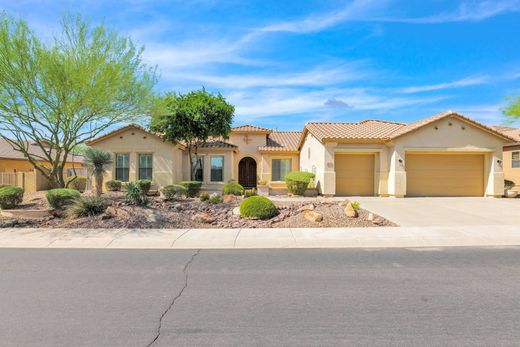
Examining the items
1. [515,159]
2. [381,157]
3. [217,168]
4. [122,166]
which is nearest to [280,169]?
[217,168]

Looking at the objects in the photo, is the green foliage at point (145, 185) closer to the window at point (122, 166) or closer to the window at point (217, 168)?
the window at point (122, 166)

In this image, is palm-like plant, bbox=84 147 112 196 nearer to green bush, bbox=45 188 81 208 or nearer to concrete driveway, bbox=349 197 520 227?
green bush, bbox=45 188 81 208

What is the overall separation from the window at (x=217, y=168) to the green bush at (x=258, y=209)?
11.5 m

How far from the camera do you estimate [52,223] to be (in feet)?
33.6

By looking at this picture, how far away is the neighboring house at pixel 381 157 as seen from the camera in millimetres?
18266

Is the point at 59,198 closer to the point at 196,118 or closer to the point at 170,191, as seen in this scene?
the point at 170,191

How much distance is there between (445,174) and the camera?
62.2 feet

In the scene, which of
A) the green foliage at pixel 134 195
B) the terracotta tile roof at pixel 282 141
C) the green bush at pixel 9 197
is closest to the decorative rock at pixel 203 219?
the green foliage at pixel 134 195

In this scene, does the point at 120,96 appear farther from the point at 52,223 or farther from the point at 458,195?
the point at 458,195

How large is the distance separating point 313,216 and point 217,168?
13.2 m

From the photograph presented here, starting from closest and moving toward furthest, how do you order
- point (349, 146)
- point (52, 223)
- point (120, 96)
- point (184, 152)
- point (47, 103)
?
point (52, 223) → point (47, 103) → point (120, 96) → point (349, 146) → point (184, 152)
